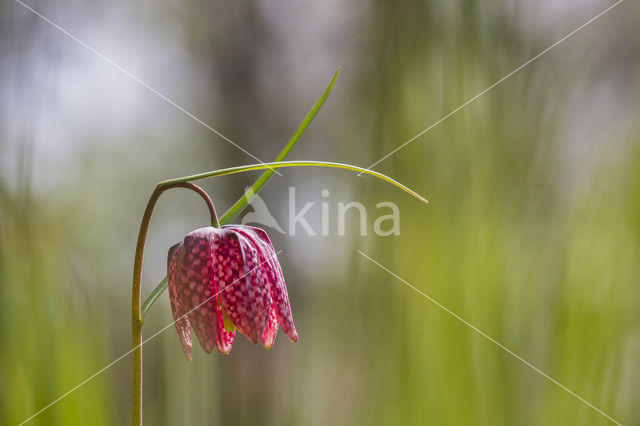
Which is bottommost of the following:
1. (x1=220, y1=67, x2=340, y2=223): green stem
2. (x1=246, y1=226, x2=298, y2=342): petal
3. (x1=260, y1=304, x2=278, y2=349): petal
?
(x1=260, y1=304, x2=278, y2=349): petal

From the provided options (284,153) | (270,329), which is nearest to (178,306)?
(270,329)

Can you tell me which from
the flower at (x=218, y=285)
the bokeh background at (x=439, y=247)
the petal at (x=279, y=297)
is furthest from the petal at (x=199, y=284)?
the bokeh background at (x=439, y=247)

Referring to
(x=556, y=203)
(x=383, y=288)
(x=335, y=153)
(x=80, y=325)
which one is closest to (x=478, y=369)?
(x=383, y=288)

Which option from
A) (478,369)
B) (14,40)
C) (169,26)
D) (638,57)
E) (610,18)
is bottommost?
(478,369)

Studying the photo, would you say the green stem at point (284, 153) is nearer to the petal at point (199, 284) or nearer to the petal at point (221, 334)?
the petal at point (199, 284)

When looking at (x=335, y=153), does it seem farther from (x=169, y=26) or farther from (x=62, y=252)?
(x=62, y=252)

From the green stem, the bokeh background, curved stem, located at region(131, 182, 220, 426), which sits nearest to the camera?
curved stem, located at region(131, 182, 220, 426)

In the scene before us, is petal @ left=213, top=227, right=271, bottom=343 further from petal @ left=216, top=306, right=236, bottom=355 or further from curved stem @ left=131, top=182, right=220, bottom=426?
curved stem @ left=131, top=182, right=220, bottom=426

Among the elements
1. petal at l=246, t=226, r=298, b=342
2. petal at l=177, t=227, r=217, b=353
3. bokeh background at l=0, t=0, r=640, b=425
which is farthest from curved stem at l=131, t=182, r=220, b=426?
bokeh background at l=0, t=0, r=640, b=425

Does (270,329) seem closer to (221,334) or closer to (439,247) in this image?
(221,334)

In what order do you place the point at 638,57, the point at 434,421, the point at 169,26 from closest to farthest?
1. the point at 434,421
2. the point at 638,57
3. the point at 169,26
